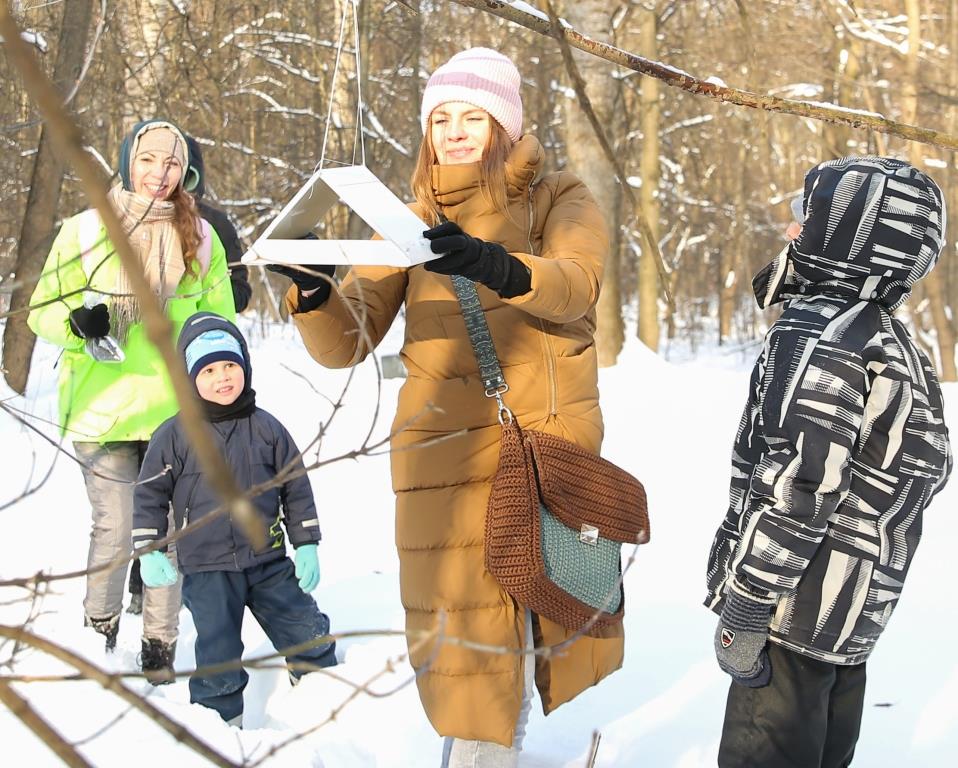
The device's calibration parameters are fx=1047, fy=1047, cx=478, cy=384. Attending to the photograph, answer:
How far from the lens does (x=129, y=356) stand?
11.3 ft

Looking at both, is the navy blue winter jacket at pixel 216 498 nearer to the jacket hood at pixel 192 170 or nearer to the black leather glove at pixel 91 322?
the black leather glove at pixel 91 322

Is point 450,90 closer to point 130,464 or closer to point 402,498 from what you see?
point 402,498

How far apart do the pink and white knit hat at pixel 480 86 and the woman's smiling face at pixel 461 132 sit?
0.06 feet

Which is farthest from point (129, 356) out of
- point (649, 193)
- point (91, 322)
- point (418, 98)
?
point (649, 193)

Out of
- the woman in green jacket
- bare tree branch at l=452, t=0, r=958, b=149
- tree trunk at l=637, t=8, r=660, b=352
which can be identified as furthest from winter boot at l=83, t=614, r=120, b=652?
tree trunk at l=637, t=8, r=660, b=352

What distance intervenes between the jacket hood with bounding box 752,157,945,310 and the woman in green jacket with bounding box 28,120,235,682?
1958 mm

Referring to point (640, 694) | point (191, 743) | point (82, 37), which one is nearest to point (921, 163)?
point (82, 37)

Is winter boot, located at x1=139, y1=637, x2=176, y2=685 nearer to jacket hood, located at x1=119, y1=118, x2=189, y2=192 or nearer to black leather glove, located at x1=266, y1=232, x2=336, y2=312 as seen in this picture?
jacket hood, located at x1=119, y1=118, x2=189, y2=192

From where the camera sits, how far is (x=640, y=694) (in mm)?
3479

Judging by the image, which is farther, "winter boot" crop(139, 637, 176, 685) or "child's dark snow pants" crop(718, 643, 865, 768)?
"winter boot" crop(139, 637, 176, 685)

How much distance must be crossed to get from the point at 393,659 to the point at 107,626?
1.90m

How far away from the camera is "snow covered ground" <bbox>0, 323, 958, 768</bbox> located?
2.52 m

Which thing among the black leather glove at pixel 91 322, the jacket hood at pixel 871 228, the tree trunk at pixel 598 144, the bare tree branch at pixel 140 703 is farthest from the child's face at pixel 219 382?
the tree trunk at pixel 598 144

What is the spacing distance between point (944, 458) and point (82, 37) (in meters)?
6.87
